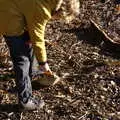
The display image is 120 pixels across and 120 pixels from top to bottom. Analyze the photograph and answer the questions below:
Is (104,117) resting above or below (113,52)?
below

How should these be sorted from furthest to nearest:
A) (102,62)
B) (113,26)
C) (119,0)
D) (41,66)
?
Answer: (119,0) < (113,26) < (102,62) < (41,66)

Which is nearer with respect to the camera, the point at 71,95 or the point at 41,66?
the point at 41,66

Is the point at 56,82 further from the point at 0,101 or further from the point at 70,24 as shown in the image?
the point at 70,24

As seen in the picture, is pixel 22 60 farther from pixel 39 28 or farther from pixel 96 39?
pixel 96 39

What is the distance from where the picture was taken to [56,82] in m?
5.59

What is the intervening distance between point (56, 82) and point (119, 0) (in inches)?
85.7

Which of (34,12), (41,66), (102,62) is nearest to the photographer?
(34,12)

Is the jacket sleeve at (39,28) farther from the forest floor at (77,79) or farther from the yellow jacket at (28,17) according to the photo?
the forest floor at (77,79)

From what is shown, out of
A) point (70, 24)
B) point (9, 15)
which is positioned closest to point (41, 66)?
point (9, 15)

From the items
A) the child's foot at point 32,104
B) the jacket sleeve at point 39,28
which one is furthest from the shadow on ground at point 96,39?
the jacket sleeve at point 39,28

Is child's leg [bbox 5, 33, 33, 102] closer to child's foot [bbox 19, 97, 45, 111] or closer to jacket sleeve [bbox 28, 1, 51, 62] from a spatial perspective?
child's foot [bbox 19, 97, 45, 111]

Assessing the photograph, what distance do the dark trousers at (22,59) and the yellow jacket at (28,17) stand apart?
0.12 meters

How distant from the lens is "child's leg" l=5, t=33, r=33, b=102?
4.60 metres

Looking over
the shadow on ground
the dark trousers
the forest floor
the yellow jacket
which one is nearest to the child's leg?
the dark trousers
